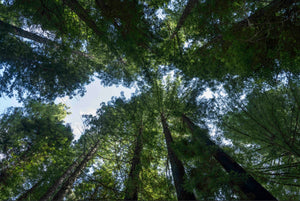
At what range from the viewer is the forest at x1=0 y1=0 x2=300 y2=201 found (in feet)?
12.1

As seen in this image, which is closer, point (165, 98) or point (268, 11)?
point (268, 11)

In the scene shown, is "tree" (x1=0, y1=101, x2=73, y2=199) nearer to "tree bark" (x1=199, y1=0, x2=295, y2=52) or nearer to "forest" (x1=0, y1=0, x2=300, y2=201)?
"forest" (x1=0, y1=0, x2=300, y2=201)

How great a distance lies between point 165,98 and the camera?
27.9ft

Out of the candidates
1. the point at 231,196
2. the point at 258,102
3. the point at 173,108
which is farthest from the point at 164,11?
the point at 231,196

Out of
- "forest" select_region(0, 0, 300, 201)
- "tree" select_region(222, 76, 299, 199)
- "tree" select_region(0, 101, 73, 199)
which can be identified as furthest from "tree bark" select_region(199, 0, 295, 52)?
"tree" select_region(0, 101, 73, 199)

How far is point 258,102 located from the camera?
4.77 m

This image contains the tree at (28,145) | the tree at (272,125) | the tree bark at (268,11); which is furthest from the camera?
the tree at (28,145)

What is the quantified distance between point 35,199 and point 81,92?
735cm

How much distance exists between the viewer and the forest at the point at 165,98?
369 cm

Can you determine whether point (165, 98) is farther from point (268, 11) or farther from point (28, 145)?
point (28, 145)

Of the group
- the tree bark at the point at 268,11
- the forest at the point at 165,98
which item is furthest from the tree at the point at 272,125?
the tree bark at the point at 268,11

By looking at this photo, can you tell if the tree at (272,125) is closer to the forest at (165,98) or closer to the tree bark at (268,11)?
the forest at (165,98)

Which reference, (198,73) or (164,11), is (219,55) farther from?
(164,11)

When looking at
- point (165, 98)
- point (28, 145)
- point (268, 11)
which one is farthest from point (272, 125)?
point (28, 145)
